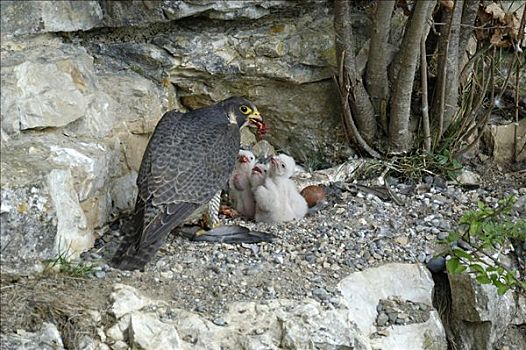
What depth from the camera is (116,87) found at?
5836 mm

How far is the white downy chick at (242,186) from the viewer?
230 inches

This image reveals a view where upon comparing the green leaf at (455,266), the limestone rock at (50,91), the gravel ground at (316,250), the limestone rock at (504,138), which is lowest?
the gravel ground at (316,250)

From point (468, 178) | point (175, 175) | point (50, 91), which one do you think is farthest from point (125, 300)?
point (468, 178)

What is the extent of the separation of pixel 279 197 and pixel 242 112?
59cm

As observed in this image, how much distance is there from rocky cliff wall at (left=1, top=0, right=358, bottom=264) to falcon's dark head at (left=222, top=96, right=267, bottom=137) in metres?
0.28

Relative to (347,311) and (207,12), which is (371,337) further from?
(207,12)

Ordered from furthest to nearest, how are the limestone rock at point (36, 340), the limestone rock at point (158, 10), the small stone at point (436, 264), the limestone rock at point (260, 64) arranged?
1. the limestone rock at point (260, 64)
2. the limestone rock at point (158, 10)
3. the small stone at point (436, 264)
4. the limestone rock at point (36, 340)

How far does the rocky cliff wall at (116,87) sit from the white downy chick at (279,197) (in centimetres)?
71

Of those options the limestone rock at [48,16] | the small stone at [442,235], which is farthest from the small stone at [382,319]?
the limestone rock at [48,16]

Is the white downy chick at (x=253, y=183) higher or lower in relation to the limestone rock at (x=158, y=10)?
lower

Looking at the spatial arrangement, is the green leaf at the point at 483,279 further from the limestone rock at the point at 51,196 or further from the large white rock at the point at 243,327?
the limestone rock at the point at 51,196

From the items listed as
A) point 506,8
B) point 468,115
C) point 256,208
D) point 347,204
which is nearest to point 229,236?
point 256,208

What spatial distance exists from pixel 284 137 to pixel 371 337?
6.27 feet

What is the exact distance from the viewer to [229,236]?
5422 mm
